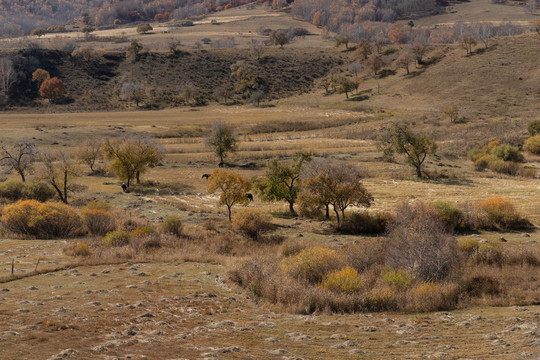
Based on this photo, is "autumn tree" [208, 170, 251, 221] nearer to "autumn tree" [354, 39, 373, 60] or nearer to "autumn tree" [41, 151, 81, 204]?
"autumn tree" [41, 151, 81, 204]

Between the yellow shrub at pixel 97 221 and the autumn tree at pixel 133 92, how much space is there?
112 m

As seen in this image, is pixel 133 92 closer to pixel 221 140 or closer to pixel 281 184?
pixel 221 140

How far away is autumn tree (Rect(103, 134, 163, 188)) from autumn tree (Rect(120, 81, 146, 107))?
3448 inches

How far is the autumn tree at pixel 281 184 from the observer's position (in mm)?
48031

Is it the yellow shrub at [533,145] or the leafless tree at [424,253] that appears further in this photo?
the yellow shrub at [533,145]

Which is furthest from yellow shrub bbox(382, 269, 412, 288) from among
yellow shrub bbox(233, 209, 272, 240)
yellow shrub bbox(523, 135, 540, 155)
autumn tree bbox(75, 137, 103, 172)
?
yellow shrub bbox(523, 135, 540, 155)

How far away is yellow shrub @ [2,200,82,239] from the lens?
38.7m

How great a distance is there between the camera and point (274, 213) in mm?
48469

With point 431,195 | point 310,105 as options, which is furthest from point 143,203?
point 310,105

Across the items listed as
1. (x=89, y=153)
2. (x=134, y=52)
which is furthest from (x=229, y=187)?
(x=134, y=52)

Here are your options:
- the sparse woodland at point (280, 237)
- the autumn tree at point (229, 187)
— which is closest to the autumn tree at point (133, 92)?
the sparse woodland at point (280, 237)

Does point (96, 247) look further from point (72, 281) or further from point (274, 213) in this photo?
point (274, 213)

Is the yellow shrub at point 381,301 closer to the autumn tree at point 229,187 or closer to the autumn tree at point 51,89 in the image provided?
the autumn tree at point 229,187

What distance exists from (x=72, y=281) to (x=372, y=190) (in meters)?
37.9
